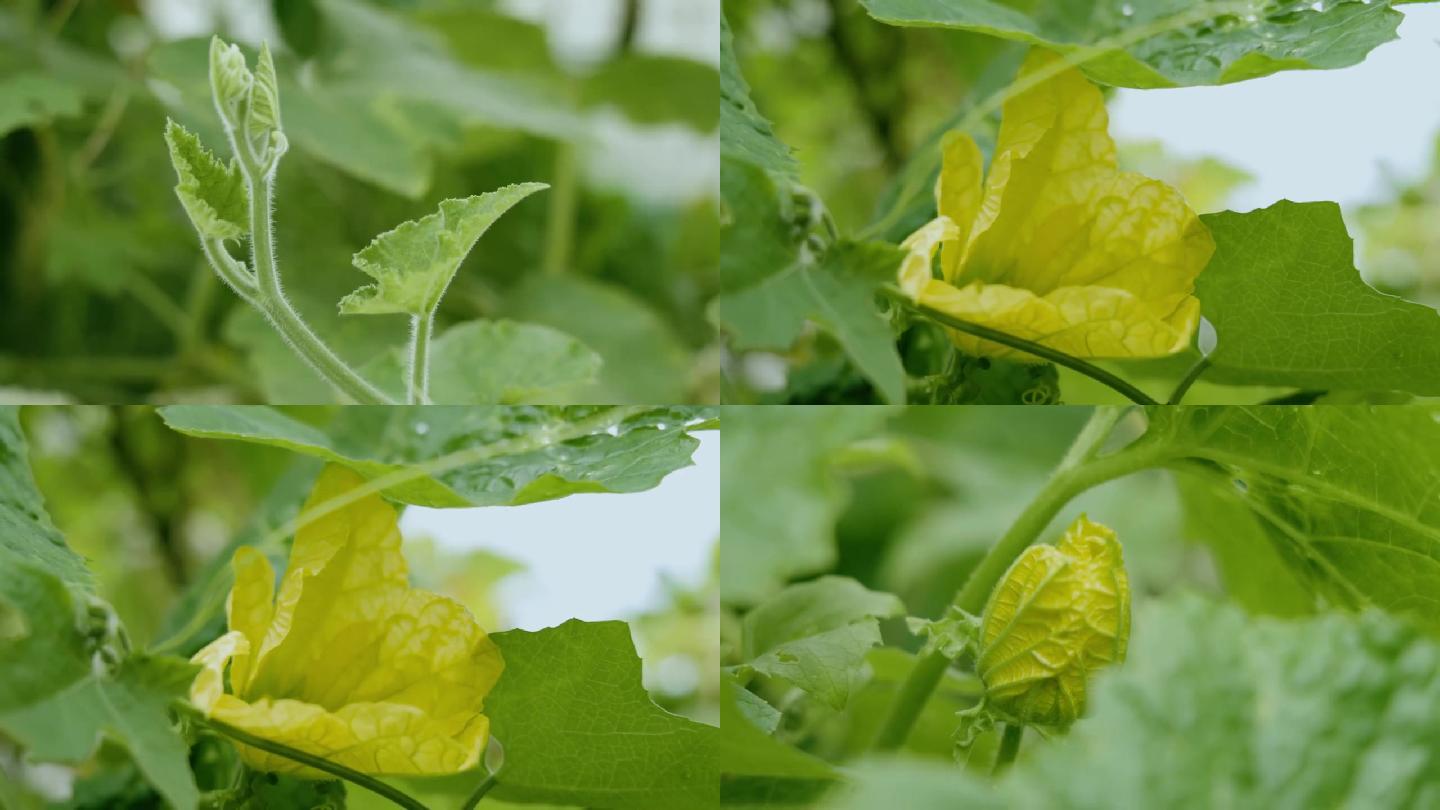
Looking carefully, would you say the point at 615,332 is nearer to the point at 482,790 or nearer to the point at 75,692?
the point at 482,790

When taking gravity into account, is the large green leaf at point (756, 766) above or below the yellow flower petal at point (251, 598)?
below

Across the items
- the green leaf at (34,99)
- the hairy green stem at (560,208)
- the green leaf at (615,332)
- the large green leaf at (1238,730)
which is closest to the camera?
the large green leaf at (1238,730)

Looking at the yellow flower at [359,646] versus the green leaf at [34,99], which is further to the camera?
the green leaf at [34,99]

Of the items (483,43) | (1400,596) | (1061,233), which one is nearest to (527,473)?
(1061,233)

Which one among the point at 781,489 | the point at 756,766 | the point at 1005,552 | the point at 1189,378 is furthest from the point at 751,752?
the point at 781,489

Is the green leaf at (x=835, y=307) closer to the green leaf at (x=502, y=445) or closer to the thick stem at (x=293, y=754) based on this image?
the green leaf at (x=502, y=445)

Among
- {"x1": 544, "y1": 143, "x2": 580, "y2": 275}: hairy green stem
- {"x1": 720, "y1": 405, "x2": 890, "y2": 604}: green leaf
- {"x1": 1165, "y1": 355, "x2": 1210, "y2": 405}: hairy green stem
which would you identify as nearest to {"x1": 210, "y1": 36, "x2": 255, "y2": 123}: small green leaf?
{"x1": 1165, "y1": 355, "x2": 1210, "y2": 405}: hairy green stem

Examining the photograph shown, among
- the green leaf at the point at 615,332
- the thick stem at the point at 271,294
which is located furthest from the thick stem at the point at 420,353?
the green leaf at the point at 615,332

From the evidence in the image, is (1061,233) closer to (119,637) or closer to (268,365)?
(119,637)
